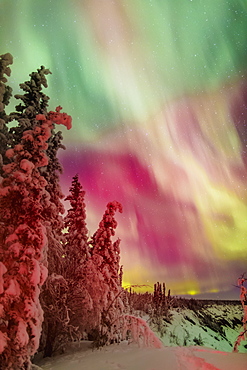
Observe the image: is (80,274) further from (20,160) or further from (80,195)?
(20,160)

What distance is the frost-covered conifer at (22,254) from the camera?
8.61 m

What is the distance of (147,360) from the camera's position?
10.5 metres

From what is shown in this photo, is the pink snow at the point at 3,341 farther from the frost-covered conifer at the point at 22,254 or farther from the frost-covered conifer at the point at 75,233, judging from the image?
the frost-covered conifer at the point at 75,233

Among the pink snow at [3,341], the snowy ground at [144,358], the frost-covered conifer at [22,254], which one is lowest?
the snowy ground at [144,358]

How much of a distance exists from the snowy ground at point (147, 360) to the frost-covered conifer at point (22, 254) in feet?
9.93

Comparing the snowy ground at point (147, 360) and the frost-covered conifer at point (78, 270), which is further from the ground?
the frost-covered conifer at point (78, 270)

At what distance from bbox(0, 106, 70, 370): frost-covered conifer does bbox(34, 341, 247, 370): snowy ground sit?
303 cm

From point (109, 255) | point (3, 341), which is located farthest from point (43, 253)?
point (109, 255)

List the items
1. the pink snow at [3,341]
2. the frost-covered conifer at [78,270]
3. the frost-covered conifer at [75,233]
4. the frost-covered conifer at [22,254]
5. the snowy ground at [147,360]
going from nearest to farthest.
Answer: the pink snow at [3,341] → the frost-covered conifer at [22,254] → the snowy ground at [147,360] → the frost-covered conifer at [78,270] → the frost-covered conifer at [75,233]

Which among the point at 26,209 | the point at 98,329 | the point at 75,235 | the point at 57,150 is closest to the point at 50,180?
the point at 57,150

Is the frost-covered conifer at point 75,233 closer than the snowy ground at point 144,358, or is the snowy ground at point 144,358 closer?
the snowy ground at point 144,358

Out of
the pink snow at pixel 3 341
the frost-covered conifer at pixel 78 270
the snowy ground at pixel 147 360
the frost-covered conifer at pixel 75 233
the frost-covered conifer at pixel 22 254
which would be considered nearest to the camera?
the pink snow at pixel 3 341

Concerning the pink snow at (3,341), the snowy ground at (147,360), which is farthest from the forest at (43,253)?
the snowy ground at (147,360)

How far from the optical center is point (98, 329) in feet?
51.3
